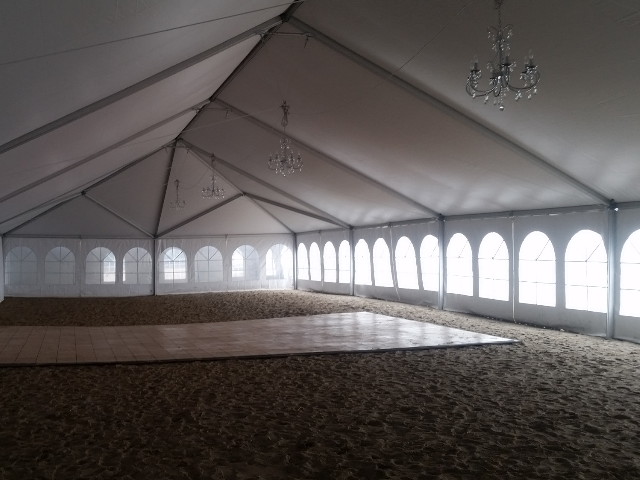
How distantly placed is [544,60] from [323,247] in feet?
47.5

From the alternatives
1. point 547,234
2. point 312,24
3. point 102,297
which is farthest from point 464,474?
point 102,297

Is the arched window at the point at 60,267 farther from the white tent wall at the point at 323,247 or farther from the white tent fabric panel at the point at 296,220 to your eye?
the white tent wall at the point at 323,247

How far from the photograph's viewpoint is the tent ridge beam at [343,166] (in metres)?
10.9

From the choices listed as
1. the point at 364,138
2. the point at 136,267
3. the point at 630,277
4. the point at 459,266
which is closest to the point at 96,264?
the point at 136,267

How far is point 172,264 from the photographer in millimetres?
20672

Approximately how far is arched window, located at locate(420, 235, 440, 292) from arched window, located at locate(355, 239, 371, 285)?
3071mm

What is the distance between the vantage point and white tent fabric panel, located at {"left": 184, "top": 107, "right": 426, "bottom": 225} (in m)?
12.0

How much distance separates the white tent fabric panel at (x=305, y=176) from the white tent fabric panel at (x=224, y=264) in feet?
19.0

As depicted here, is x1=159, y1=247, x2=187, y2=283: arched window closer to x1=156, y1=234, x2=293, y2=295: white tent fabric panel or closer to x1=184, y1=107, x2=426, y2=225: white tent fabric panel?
x1=156, y1=234, x2=293, y2=295: white tent fabric panel

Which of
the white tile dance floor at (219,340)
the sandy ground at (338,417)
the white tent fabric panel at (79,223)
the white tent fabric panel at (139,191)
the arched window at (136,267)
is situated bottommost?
the white tile dance floor at (219,340)

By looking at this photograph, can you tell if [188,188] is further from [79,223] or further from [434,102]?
[434,102]

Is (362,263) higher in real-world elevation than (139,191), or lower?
lower

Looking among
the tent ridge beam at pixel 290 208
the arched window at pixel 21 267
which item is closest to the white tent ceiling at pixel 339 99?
the tent ridge beam at pixel 290 208

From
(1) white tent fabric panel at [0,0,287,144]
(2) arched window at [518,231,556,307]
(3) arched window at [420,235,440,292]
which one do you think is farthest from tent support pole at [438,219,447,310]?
(1) white tent fabric panel at [0,0,287,144]
